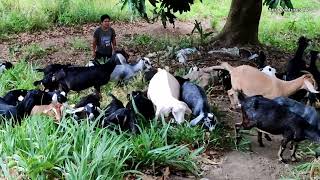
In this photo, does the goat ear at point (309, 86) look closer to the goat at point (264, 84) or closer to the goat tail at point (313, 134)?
the goat at point (264, 84)

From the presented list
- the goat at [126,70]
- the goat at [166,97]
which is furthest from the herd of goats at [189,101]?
the goat at [126,70]

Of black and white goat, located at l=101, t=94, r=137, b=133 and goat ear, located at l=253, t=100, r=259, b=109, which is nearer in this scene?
black and white goat, located at l=101, t=94, r=137, b=133

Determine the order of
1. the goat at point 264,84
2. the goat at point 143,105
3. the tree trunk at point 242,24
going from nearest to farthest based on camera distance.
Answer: the goat at point 143,105
the goat at point 264,84
the tree trunk at point 242,24

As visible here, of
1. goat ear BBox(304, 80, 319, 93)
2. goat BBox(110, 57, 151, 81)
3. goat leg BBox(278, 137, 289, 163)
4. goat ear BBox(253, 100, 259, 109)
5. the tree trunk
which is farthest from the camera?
the tree trunk

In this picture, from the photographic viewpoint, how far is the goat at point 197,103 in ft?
19.9

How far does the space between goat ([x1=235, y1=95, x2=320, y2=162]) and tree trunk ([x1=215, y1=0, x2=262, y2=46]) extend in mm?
4967

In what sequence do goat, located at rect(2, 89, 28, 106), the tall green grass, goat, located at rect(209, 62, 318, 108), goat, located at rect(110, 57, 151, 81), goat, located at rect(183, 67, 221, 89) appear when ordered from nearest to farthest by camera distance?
the tall green grass → goat, located at rect(2, 89, 28, 106) → goat, located at rect(209, 62, 318, 108) → goat, located at rect(183, 67, 221, 89) → goat, located at rect(110, 57, 151, 81)

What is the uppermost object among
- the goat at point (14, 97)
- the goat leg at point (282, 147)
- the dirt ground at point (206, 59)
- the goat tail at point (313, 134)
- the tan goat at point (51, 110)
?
the tan goat at point (51, 110)

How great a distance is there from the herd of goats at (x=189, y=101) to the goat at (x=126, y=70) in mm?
179

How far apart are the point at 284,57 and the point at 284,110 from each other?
16.9 ft

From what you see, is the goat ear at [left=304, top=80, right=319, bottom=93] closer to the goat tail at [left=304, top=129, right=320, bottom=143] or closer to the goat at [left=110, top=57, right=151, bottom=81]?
the goat tail at [left=304, top=129, right=320, bottom=143]

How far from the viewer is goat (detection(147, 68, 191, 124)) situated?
19.9 feet

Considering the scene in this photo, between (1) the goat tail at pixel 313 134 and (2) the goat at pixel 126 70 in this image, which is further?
(2) the goat at pixel 126 70

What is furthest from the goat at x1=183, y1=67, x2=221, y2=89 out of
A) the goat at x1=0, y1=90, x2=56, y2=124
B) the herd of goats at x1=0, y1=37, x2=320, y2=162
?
the goat at x1=0, y1=90, x2=56, y2=124
